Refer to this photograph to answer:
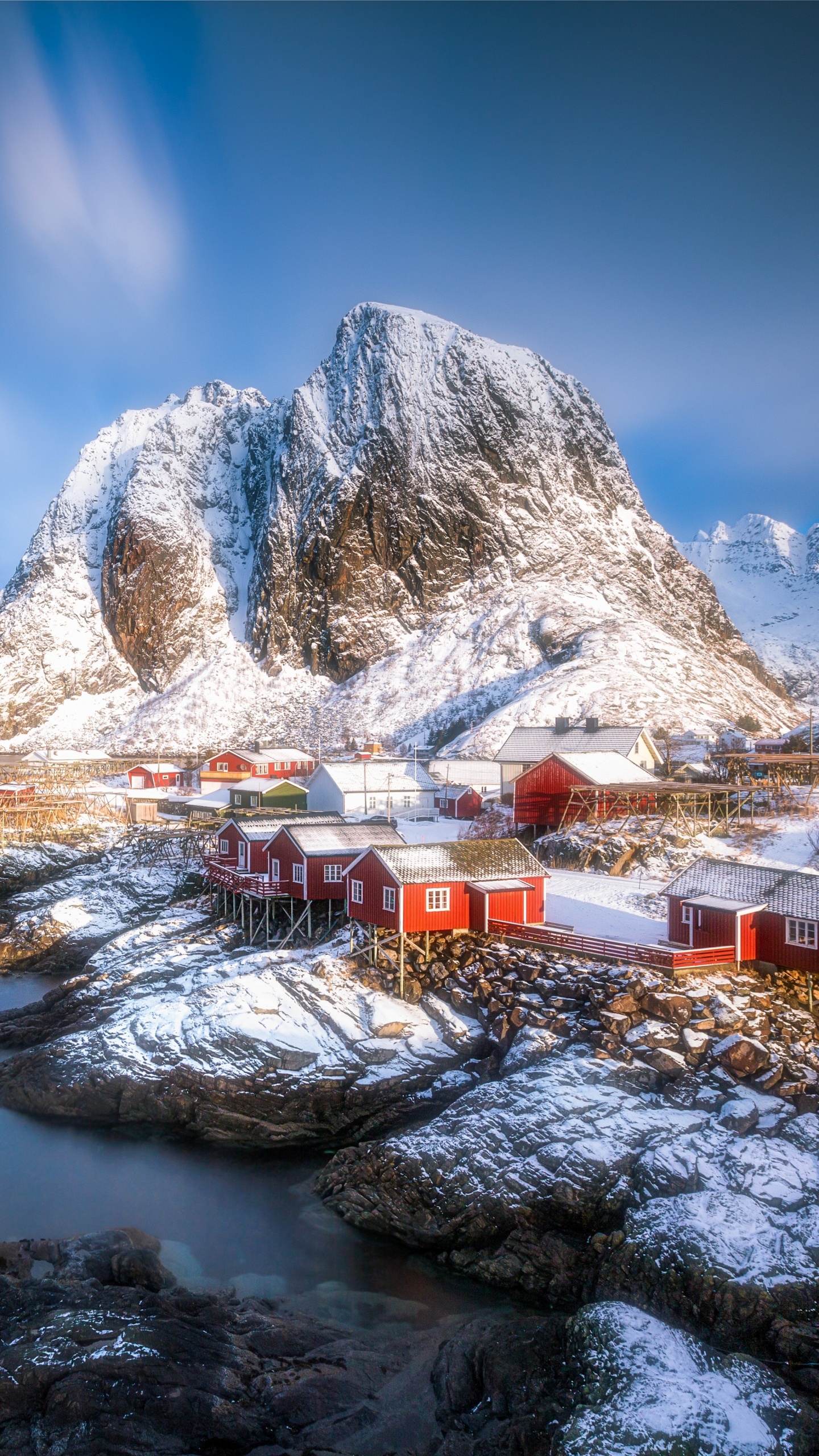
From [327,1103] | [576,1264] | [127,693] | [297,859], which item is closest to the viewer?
[576,1264]

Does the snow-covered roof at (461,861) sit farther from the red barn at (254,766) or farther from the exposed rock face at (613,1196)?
the red barn at (254,766)

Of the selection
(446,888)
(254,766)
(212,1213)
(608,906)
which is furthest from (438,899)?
(254,766)

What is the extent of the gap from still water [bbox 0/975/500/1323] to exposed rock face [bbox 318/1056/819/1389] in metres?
0.70

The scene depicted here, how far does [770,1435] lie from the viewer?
10.3 metres

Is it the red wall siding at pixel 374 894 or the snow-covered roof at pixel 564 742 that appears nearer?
the red wall siding at pixel 374 894

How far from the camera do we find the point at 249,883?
3119 centimetres

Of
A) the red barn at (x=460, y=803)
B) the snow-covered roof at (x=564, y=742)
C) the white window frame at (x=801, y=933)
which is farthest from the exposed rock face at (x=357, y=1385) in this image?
the red barn at (x=460, y=803)

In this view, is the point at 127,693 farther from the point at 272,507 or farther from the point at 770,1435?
the point at 770,1435

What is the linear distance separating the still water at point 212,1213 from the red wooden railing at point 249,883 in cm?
1140

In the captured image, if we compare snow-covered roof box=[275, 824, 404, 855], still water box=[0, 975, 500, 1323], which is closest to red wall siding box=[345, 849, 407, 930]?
snow-covered roof box=[275, 824, 404, 855]

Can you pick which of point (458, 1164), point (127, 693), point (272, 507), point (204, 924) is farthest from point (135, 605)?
point (458, 1164)

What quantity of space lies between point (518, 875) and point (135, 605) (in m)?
103

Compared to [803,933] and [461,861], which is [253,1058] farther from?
[803,933]

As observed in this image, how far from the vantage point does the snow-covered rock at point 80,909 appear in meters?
32.8
